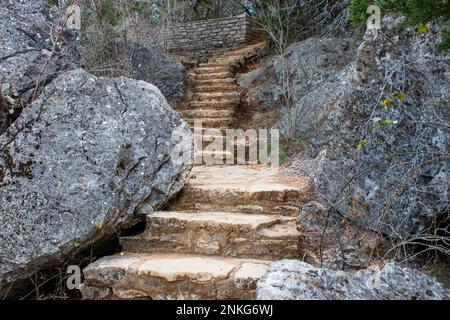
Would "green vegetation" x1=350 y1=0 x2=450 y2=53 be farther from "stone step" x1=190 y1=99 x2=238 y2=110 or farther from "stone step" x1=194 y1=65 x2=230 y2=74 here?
"stone step" x1=194 y1=65 x2=230 y2=74

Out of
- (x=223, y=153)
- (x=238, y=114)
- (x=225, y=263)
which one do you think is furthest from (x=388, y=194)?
(x=238, y=114)

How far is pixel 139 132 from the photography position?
11.2ft

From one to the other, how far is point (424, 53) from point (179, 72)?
598 cm

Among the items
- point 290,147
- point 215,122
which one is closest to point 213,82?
point 215,122

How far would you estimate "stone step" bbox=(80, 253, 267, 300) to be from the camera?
2.61 metres

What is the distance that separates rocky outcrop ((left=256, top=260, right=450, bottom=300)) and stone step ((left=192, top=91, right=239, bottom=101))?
229 inches

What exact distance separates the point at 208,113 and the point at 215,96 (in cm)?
61

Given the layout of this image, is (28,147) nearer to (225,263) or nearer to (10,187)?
(10,187)

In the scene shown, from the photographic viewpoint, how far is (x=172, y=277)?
269 cm

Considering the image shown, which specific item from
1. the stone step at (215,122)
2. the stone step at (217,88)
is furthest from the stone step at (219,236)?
the stone step at (217,88)

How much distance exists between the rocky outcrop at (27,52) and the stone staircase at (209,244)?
139 cm

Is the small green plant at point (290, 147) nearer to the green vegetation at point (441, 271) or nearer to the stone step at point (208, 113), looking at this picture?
the stone step at point (208, 113)

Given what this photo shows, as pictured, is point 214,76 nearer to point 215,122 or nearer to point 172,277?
point 215,122

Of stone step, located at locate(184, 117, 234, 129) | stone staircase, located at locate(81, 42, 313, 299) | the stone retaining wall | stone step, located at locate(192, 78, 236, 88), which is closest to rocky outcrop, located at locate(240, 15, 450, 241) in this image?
stone staircase, located at locate(81, 42, 313, 299)
